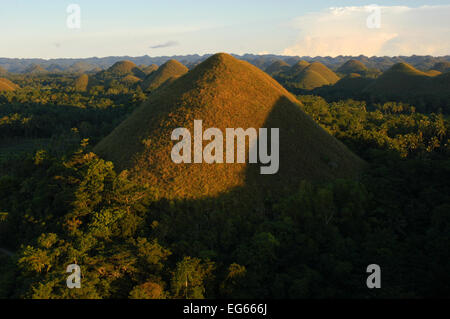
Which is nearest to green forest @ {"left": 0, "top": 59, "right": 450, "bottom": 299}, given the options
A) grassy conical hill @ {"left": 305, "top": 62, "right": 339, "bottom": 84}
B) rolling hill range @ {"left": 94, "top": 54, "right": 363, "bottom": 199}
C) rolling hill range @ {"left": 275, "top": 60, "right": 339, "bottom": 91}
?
rolling hill range @ {"left": 94, "top": 54, "right": 363, "bottom": 199}

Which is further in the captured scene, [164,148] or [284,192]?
[164,148]

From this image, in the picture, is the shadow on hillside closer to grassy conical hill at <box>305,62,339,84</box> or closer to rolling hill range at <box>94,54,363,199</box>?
rolling hill range at <box>94,54,363,199</box>

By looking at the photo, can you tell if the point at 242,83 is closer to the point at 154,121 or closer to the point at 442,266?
the point at 154,121

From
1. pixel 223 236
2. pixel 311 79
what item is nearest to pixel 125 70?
pixel 311 79

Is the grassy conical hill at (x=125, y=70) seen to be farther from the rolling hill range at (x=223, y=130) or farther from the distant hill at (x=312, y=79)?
the rolling hill range at (x=223, y=130)

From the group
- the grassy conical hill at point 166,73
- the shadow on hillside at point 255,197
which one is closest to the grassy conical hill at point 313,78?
the grassy conical hill at point 166,73
